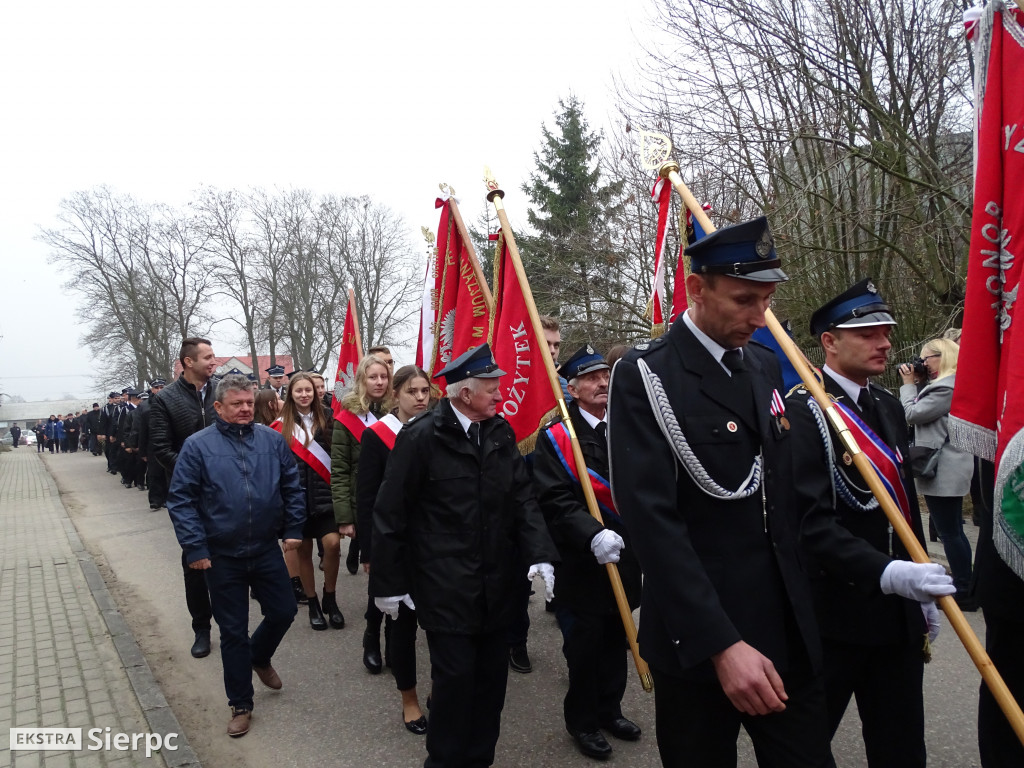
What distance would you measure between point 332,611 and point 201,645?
1030 millimetres

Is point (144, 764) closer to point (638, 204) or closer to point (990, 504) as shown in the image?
point (990, 504)

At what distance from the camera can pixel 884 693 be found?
264 cm

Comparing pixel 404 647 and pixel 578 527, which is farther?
pixel 404 647

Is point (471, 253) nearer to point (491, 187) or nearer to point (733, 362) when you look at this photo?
point (491, 187)

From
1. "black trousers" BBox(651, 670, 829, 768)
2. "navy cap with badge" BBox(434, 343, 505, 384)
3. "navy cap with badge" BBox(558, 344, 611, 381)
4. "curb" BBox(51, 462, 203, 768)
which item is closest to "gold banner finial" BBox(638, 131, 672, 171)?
"navy cap with badge" BBox(558, 344, 611, 381)

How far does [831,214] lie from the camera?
11.3m

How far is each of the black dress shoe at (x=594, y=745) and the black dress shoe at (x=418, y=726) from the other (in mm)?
884

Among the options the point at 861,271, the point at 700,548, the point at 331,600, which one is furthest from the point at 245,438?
the point at 861,271

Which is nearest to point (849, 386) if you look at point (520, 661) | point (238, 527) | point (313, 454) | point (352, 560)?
point (520, 661)

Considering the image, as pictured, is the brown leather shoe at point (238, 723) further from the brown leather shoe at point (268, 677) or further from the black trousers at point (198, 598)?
the black trousers at point (198, 598)

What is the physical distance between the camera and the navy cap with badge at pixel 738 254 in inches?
80.2

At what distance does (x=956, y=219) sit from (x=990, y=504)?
29.9ft

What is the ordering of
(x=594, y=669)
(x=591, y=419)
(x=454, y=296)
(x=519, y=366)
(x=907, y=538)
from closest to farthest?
(x=907, y=538) → (x=594, y=669) → (x=591, y=419) → (x=519, y=366) → (x=454, y=296)

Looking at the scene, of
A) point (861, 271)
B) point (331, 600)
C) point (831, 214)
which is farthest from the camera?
point (861, 271)
